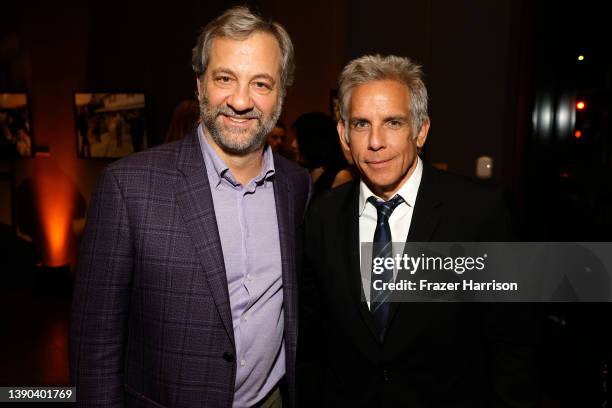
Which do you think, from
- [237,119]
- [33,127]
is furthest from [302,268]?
[33,127]

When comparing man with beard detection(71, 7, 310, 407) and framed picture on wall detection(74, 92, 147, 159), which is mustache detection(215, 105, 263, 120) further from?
framed picture on wall detection(74, 92, 147, 159)

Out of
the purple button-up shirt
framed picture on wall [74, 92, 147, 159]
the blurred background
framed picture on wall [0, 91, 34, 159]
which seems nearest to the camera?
the purple button-up shirt

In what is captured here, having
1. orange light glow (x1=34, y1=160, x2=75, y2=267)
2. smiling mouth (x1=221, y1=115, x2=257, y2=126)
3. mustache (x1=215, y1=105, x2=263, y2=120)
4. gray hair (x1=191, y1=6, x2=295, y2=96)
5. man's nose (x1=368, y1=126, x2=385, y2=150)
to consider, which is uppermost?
gray hair (x1=191, y1=6, x2=295, y2=96)

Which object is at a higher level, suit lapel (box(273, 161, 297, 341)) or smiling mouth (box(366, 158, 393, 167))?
smiling mouth (box(366, 158, 393, 167))

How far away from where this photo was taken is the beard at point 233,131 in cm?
170

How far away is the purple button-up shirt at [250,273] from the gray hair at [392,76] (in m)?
0.49

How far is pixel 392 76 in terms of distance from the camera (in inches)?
69.4

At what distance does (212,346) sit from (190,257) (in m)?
0.29

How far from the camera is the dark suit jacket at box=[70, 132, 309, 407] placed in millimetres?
1522

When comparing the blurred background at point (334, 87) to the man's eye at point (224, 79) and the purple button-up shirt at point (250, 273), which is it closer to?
the man's eye at point (224, 79)

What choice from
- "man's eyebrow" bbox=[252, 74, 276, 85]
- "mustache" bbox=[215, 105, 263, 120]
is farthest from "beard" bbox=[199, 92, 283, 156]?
"man's eyebrow" bbox=[252, 74, 276, 85]

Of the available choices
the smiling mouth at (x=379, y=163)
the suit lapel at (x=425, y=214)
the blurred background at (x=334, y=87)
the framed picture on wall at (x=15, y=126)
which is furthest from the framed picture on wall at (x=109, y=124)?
the suit lapel at (x=425, y=214)

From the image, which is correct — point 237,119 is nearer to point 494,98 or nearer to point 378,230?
point 378,230

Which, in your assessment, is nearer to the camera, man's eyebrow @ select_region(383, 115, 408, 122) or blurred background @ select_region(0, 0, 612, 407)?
man's eyebrow @ select_region(383, 115, 408, 122)
